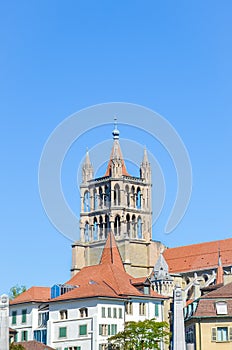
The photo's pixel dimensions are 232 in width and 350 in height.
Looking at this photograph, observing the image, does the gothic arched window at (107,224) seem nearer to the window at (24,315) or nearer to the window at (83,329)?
the window at (24,315)

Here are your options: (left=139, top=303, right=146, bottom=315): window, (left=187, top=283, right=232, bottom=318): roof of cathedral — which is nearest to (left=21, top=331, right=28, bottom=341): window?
(left=139, top=303, right=146, bottom=315): window

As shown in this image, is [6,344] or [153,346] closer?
[6,344]

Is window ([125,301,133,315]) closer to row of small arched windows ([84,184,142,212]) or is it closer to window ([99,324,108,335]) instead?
window ([99,324,108,335])

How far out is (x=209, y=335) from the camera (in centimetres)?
8112

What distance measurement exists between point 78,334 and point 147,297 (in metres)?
10.6

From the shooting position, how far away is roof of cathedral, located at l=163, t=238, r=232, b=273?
170 metres

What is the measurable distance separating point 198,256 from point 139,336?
78364mm

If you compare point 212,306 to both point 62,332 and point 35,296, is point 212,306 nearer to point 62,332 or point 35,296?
point 62,332

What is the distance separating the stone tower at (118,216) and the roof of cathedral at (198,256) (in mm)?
3751

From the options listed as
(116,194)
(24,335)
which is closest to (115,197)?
(116,194)

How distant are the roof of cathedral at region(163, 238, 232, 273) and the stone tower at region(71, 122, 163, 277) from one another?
3.75 m

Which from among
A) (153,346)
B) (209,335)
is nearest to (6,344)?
(209,335)

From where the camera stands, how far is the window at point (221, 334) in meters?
80.8

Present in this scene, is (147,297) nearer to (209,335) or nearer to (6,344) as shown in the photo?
(209,335)
